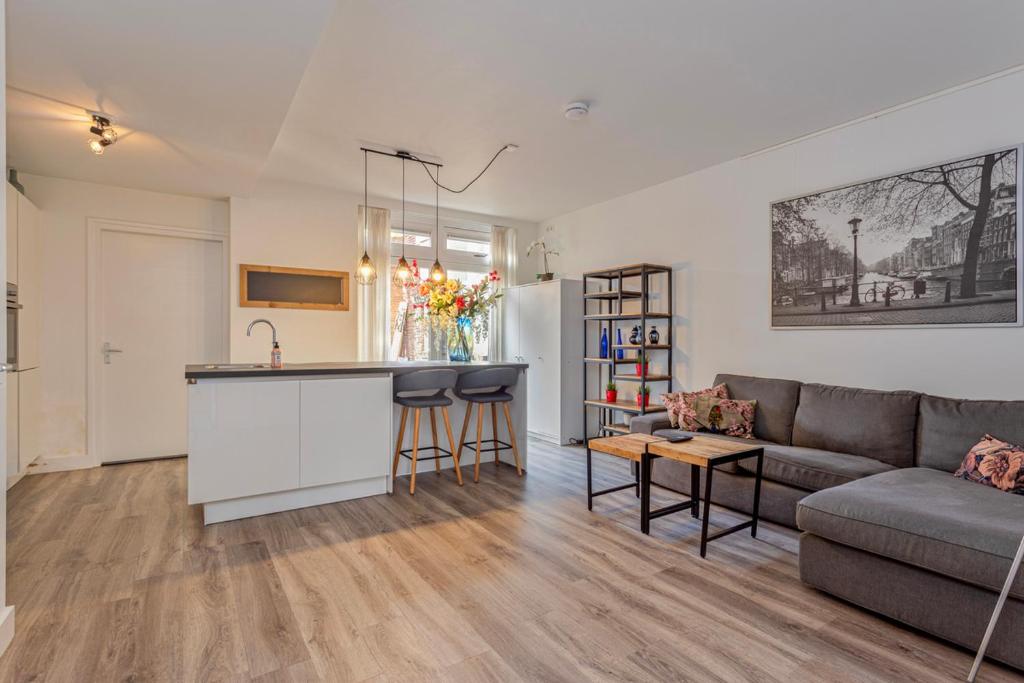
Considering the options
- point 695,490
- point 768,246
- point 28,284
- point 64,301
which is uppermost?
Answer: point 768,246

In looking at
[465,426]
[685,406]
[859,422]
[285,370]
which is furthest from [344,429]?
[859,422]

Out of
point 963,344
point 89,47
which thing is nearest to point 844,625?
point 963,344

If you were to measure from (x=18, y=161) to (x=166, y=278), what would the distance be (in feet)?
4.32

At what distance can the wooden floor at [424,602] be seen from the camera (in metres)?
1.79

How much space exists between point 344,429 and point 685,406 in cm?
257

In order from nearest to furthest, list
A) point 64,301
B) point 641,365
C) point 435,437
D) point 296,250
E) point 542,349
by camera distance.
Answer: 1. point 435,437
2. point 64,301
3. point 641,365
4. point 296,250
5. point 542,349

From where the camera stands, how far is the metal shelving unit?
188 inches

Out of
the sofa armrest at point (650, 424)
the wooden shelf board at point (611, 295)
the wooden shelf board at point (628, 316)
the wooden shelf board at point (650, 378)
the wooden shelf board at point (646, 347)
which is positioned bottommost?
the sofa armrest at point (650, 424)

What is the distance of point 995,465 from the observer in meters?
2.44

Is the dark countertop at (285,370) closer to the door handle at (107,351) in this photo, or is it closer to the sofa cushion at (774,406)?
the door handle at (107,351)

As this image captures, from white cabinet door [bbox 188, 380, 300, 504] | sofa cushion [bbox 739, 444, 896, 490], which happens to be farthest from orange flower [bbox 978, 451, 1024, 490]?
white cabinet door [bbox 188, 380, 300, 504]

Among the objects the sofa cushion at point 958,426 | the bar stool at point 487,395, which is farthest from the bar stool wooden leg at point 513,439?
the sofa cushion at point 958,426

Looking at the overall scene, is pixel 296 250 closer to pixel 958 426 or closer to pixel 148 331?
pixel 148 331

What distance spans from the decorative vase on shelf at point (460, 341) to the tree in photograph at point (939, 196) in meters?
3.05
